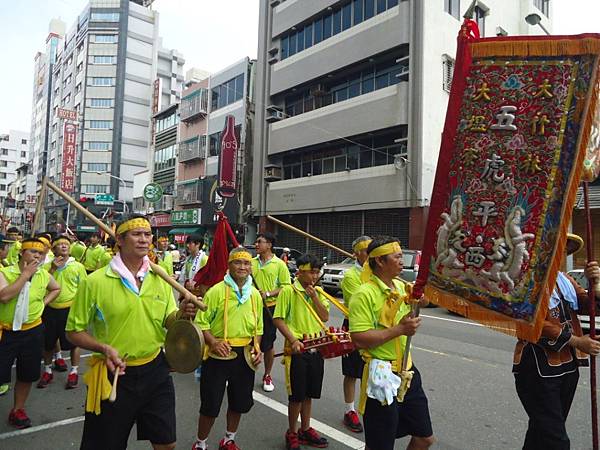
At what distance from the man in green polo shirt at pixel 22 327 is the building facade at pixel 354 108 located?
650 inches

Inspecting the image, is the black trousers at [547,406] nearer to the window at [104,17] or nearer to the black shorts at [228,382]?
the black shorts at [228,382]

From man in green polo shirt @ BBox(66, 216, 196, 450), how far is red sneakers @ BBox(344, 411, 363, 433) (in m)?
2.13

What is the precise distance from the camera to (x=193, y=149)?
35500mm

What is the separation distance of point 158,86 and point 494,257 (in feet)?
171

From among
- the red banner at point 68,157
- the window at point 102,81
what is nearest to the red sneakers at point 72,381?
the red banner at point 68,157

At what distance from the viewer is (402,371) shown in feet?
9.73

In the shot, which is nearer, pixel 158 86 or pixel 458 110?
pixel 458 110

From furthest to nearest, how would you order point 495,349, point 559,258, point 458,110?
point 495,349 < point 458,110 < point 559,258

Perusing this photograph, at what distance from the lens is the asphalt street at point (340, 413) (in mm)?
4199

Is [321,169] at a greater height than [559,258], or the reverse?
[321,169]

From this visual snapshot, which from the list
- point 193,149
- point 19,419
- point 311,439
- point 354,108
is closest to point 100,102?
point 193,149

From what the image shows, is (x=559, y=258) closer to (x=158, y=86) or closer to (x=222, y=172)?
(x=222, y=172)

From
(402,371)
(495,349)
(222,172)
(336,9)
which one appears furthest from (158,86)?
(402,371)

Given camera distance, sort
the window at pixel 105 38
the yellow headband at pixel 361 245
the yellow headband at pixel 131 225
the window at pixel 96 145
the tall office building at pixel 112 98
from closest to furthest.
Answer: the yellow headband at pixel 131 225 → the yellow headband at pixel 361 245 → the tall office building at pixel 112 98 → the window at pixel 96 145 → the window at pixel 105 38
